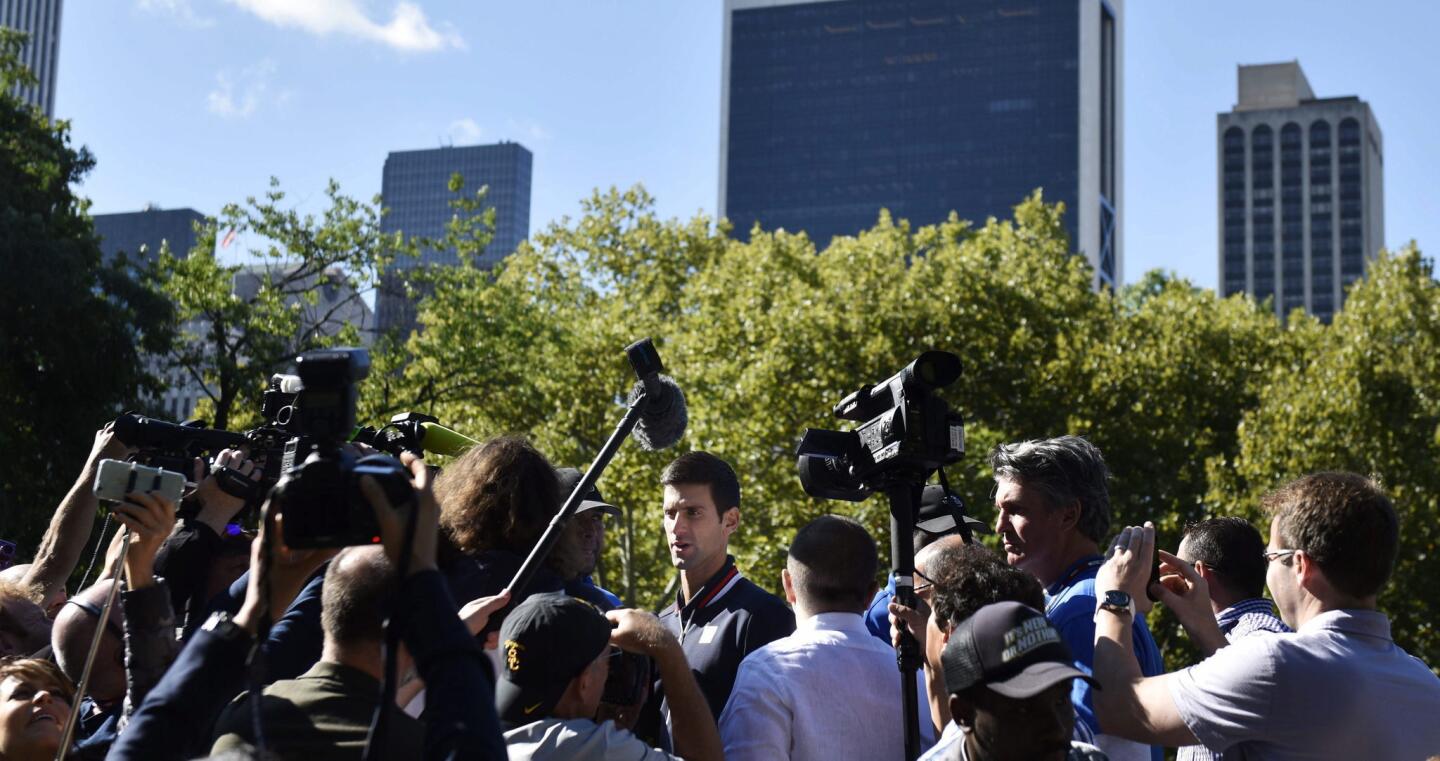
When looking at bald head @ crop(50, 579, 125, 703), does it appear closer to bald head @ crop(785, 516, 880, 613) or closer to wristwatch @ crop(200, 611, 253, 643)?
wristwatch @ crop(200, 611, 253, 643)

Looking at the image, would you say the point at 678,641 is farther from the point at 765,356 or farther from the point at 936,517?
the point at 765,356

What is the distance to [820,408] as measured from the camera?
24.3 meters

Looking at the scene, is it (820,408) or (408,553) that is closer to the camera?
(408,553)

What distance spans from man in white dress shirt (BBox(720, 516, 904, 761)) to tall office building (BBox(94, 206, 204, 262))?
136825mm

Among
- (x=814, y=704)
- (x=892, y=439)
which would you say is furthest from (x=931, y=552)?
(x=814, y=704)

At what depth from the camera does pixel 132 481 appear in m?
3.26

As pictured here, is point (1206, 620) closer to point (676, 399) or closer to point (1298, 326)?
point (676, 399)

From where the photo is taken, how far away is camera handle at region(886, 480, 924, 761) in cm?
405

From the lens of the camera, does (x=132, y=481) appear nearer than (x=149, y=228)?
Yes

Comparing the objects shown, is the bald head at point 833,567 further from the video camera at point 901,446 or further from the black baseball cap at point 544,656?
the black baseball cap at point 544,656

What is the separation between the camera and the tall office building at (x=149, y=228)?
146 m

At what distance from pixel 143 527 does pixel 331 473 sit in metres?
0.85

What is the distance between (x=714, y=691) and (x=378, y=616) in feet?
7.09

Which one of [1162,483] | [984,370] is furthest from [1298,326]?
[984,370]
